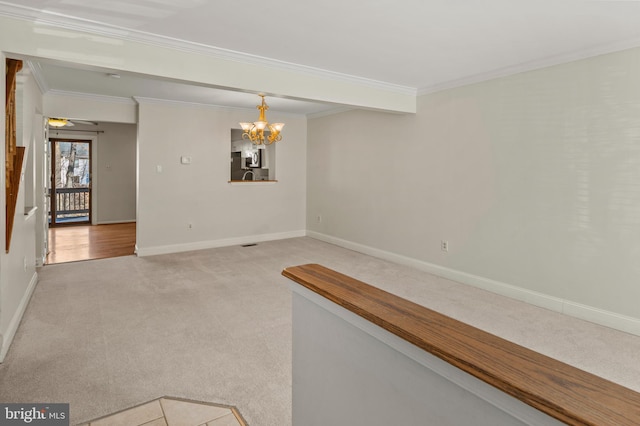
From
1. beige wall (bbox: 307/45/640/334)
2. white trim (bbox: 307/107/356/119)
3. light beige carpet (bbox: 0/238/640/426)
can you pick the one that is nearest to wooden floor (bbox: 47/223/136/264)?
light beige carpet (bbox: 0/238/640/426)

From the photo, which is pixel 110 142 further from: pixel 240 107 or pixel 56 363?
pixel 56 363

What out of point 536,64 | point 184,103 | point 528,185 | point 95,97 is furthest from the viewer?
point 184,103

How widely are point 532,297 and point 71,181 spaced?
10.2 meters

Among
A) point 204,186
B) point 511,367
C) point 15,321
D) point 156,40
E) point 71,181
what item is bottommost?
point 15,321

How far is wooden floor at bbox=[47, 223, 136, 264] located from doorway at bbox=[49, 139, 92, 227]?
3.04 feet

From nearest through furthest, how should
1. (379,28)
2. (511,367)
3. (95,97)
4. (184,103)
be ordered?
(511,367), (379,28), (95,97), (184,103)

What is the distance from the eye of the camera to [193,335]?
3041mm

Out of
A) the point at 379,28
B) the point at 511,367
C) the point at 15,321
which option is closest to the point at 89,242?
the point at 15,321

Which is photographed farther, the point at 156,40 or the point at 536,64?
the point at 536,64

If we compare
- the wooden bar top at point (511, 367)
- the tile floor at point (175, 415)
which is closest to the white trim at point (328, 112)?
the tile floor at point (175, 415)

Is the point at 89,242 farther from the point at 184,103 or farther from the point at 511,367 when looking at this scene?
the point at 511,367

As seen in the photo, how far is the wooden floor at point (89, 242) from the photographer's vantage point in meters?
5.78

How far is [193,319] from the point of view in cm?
336

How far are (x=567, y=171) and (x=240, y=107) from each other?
4904 millimetres
